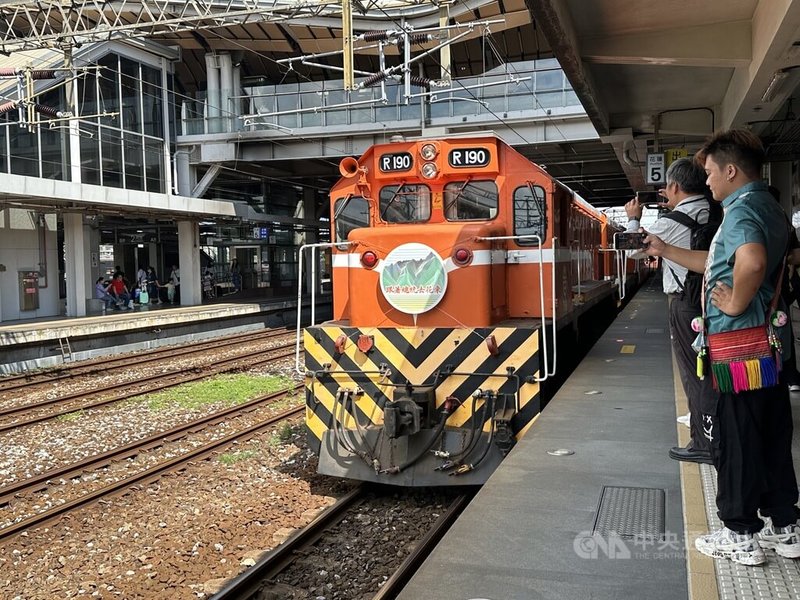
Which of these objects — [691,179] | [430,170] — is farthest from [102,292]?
[691,179]

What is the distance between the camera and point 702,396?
3.96 metres

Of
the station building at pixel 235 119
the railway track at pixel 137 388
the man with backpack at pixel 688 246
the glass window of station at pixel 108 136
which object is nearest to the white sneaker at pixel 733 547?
the man with backpack at pixel 688 246

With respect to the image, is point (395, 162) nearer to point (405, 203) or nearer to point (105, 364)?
point (405, 203)

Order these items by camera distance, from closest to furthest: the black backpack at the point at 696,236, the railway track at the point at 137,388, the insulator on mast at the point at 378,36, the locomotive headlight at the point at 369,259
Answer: the black backpack at the point at 696,236
the locomotive headlight at the point at 369,259
the railway track at the point at 137,388
the insulator on mast at the point at 378,36

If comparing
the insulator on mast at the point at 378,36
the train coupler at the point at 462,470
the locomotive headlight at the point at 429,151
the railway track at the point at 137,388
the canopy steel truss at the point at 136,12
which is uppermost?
the canopy steel truss at the point at 136,12

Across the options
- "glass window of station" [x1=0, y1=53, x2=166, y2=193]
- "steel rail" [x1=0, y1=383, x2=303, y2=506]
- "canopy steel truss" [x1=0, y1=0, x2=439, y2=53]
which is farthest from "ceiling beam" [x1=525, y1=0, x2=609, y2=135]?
"glass window of station" [x1=0, y1=53, x2=166, y2=193]

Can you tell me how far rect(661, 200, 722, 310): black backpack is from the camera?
4.09 m

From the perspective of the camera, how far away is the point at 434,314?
20.9ft

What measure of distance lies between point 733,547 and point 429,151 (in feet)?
15.1

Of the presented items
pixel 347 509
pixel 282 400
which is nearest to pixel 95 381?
pixel 282 400

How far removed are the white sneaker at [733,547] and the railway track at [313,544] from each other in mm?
2012

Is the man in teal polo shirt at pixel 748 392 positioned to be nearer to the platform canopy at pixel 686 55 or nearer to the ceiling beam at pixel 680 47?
the platform canopy at pixel 686 55

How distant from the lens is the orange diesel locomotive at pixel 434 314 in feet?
19.8

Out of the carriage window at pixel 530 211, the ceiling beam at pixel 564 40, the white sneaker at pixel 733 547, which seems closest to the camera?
the white sneaker at pixel 733 547
